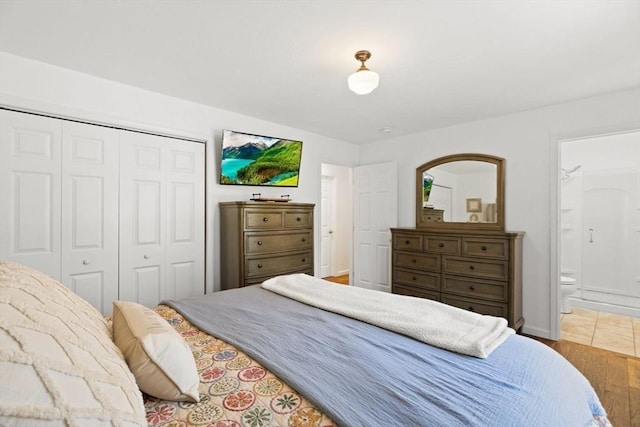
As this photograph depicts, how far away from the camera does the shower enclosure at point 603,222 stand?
4145 millimetres

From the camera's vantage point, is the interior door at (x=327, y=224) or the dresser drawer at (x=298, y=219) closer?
the dresser drawer at (x=298, y=219)

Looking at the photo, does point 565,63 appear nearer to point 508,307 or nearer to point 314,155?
point 508,307

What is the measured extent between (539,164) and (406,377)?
3.20 m

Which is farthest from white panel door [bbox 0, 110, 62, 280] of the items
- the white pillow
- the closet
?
the white pillow

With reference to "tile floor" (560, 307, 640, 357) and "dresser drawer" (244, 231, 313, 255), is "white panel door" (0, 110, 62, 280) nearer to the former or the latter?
"dresser drawer" (244, 231, 313, 255)

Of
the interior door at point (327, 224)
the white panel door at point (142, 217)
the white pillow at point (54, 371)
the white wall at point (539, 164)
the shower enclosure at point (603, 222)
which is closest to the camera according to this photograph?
the white pillow at point (54, 371)

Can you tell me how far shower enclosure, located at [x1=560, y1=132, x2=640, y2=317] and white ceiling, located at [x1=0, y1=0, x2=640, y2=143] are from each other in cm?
216

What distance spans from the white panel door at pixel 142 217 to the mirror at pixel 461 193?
124 inches

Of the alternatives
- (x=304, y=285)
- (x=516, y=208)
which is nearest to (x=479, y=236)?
(x=516, y=208)

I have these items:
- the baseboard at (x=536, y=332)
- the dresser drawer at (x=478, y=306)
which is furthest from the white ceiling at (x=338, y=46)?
the baseboard at (x=536, y=332)

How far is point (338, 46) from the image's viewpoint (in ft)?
6.78

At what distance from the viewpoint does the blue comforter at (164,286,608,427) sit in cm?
90

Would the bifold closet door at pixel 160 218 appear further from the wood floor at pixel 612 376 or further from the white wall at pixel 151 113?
the wood floor at pixel 612 376

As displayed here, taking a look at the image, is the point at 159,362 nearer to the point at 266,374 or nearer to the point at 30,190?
the point at 266,374
